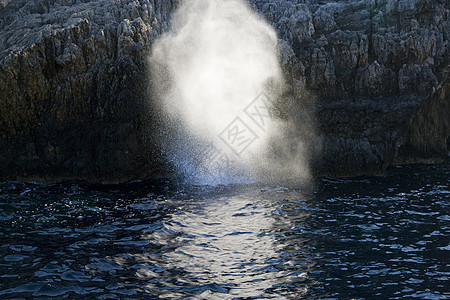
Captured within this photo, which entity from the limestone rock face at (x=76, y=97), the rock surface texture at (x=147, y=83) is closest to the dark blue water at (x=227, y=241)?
the limestone rock face at (x=76, y=97)

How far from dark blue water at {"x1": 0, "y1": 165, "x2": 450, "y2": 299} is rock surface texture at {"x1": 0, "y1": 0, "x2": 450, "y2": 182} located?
1063 mm

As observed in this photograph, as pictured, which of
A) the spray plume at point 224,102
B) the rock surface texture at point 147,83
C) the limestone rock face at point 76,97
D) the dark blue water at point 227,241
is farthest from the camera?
the spray plume at point 224,102

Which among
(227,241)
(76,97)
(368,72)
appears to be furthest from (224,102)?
(227,241)

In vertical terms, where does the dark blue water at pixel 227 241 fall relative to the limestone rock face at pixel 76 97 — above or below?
below

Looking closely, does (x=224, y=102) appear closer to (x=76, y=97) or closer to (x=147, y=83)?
(x=147, y=83)

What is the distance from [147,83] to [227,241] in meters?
5.98

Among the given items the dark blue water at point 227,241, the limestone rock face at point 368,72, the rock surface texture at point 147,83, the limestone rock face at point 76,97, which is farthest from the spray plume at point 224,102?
the dark blue water at point 227,241

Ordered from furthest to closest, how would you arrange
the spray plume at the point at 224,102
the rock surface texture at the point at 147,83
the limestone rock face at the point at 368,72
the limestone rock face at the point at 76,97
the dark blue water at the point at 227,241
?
the limestone rock face at the point at 368,72
the spray plume at the point at 224,102
the rock surface texture at the point at 147,83
the limestone rock face at the point at 76,97
the dark blue water at the point at 227,241

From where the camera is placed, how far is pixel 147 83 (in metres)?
13.3

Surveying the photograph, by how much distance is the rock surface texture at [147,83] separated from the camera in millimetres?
12820

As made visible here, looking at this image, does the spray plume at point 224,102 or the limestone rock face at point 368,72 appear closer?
the spray plume at point 224,102

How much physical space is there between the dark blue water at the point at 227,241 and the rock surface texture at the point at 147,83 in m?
1.06

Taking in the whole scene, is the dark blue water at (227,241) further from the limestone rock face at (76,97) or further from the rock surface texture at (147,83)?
the rock surface texture at (147,83)

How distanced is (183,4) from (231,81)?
270cm
